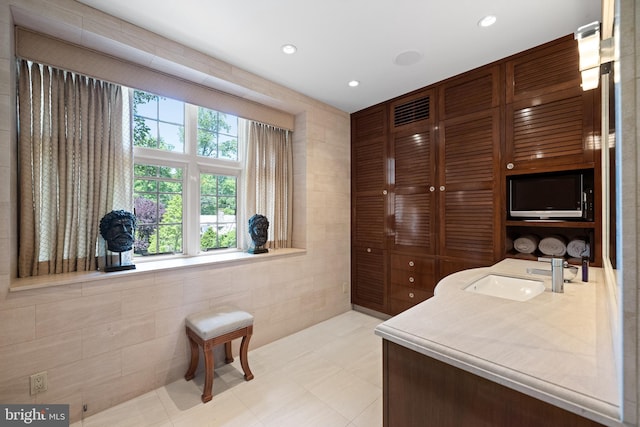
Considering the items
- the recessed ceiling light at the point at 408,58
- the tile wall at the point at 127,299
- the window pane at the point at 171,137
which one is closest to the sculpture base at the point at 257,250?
the tile wall at the point at 127,299

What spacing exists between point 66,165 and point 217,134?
4.15 feet

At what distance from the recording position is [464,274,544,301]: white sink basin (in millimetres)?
1567

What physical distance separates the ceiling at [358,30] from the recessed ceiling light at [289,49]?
0.13 feet

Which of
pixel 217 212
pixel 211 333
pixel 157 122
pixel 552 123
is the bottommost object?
pixel 211 333

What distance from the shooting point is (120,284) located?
1826 millimetres

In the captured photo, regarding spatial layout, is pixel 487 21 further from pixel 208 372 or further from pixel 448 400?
pixel 208 372

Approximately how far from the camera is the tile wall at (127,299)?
1.48m

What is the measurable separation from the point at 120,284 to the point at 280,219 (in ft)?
5.32

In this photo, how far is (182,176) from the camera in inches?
99.1

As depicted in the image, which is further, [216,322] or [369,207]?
[369,207]

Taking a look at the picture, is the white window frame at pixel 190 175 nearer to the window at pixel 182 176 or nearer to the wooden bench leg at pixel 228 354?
the window at pixel 182 176

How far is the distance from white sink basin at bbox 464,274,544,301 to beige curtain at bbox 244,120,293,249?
207cm

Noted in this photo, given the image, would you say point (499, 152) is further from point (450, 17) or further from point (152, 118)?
point (152, 118)

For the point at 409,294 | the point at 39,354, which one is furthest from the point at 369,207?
the point at 39,354
